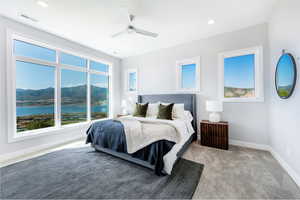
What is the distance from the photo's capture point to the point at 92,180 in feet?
6.07

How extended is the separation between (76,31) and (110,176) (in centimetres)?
356

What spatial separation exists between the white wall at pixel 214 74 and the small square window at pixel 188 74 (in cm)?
16

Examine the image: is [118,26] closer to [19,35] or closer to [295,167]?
[19,35]

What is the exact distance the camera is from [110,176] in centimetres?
194

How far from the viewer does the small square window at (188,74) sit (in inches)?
148

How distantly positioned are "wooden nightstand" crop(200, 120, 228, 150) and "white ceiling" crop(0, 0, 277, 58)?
2473 millimetres

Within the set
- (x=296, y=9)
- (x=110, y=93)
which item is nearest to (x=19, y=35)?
(x=110, y=93)

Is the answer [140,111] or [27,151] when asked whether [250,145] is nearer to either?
[140,111]

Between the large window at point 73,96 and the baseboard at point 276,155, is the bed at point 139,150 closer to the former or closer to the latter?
the baseboard at point 276,155

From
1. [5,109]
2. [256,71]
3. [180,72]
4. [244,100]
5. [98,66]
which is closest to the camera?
[5,109]

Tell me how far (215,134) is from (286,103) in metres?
1.45

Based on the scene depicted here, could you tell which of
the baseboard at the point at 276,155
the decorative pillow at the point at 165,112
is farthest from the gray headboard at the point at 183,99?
the baseboard at the point at 276,155

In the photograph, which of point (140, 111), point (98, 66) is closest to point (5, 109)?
point (98, 66)

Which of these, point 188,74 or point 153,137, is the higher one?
point 188,74
